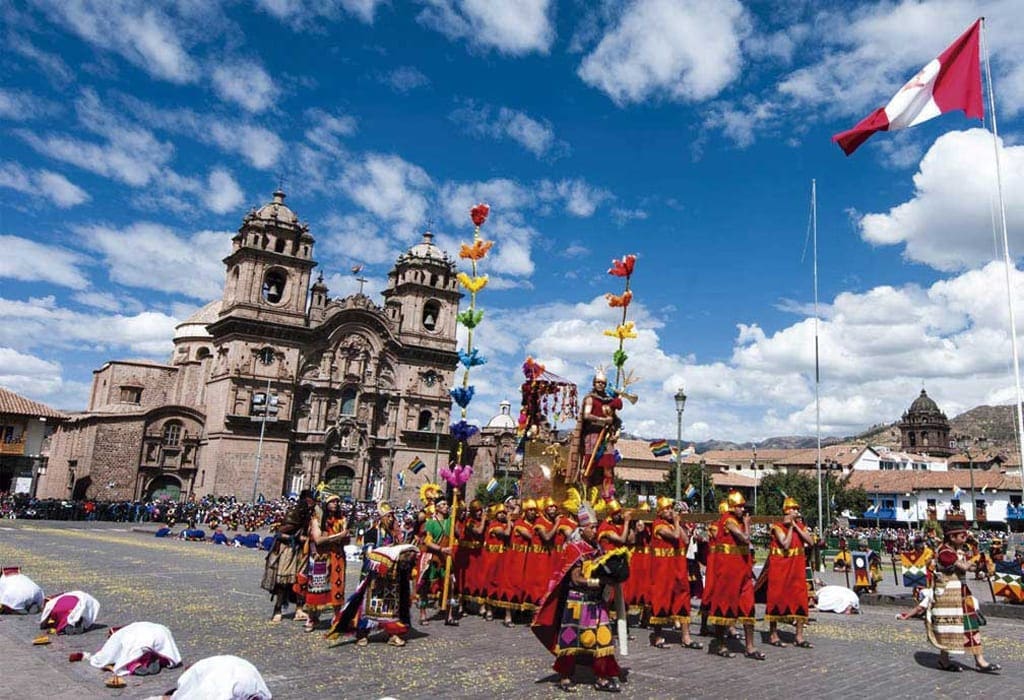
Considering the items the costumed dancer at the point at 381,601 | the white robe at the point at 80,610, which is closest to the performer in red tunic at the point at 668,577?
the costumed dancer at the point at 381,601

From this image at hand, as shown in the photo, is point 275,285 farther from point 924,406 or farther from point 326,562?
point 924,406

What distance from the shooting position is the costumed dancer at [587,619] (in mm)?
7527

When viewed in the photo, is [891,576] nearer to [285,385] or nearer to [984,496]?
[285,385]

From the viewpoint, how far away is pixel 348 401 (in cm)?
5728

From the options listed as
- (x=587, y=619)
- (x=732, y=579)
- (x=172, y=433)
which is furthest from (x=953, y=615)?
(x=172, y=433)

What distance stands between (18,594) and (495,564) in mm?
7271

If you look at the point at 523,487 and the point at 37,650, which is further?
the point at 523,487

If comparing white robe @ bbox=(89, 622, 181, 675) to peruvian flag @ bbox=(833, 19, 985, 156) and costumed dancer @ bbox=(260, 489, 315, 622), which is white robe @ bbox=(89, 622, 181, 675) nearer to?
costumed dancer @ bbox=(260, 489, 315, 622)

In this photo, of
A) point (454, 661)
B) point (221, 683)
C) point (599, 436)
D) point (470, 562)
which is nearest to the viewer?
point (221, 683)

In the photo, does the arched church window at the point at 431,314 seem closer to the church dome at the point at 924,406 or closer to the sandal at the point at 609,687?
the sandal at the point at 609,687

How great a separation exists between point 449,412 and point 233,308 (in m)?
20.7

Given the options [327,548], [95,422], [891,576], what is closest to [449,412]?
[95,422]

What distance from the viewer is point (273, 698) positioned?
6625 millimetres

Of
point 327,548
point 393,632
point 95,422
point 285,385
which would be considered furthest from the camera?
point 285,385
